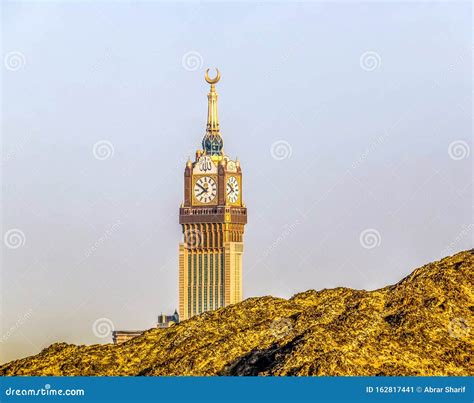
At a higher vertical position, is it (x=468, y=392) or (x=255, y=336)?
(x=255, y=336)

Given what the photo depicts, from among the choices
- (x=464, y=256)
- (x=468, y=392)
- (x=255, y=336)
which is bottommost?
→ (x=468, y=392)

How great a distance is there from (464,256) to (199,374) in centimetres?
641

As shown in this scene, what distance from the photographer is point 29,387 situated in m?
29.8

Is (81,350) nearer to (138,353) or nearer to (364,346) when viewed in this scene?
(138,353)

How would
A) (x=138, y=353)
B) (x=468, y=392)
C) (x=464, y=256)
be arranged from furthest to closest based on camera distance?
1. (x=464, y=256)
2. (x=138, y=353)
3. (x=468, y=392)

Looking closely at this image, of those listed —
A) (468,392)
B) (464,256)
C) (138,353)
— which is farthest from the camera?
(464,256)

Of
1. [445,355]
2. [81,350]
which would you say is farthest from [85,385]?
[445,355]

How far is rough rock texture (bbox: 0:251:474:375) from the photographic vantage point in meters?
29.8

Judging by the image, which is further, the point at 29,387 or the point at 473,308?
the point at 473,308

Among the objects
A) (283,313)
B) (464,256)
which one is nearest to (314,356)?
(283,313)

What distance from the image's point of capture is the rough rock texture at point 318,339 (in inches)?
1174

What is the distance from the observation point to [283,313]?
107 ft

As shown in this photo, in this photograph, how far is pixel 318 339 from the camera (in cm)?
3023

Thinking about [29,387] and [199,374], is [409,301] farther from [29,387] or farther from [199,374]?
[29,387]
